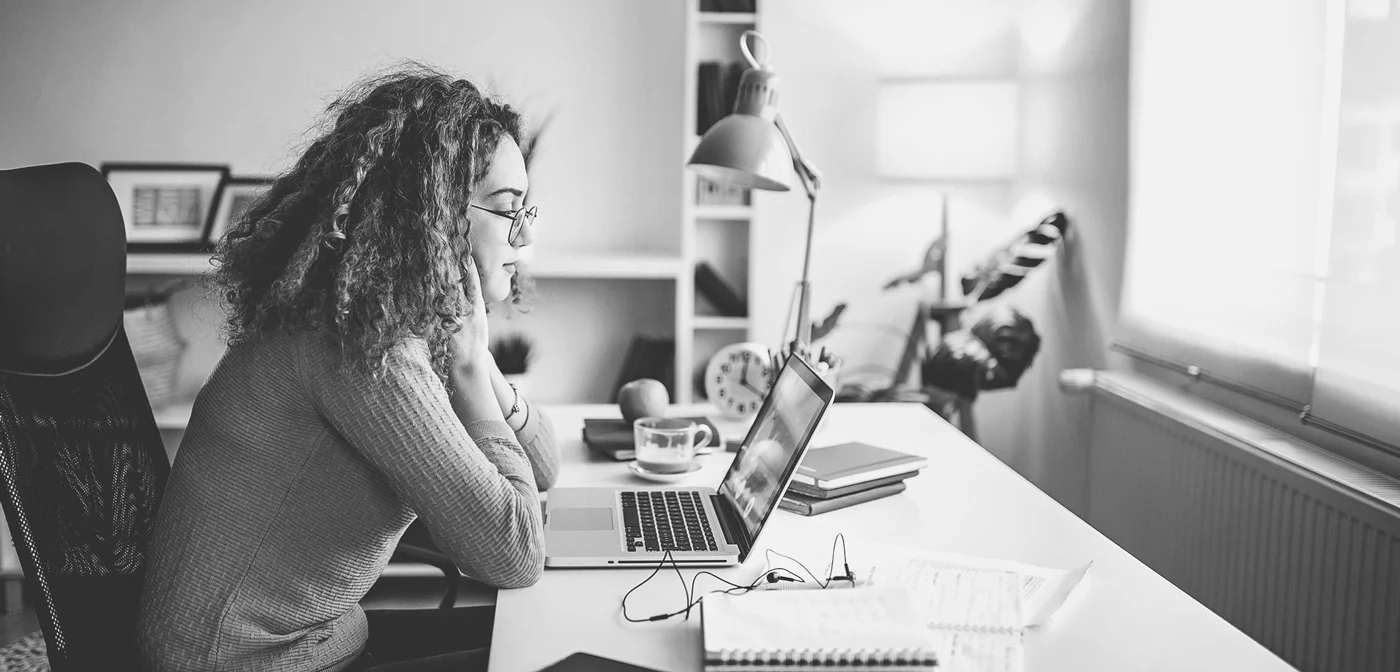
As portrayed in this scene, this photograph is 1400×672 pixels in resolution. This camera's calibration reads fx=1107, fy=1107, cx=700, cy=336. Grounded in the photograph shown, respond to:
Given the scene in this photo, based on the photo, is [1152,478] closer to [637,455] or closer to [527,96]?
[637,455]

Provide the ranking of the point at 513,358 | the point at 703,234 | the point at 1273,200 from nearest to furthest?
1. the point at 1273,200
2. the point at 513,358
3. the point at 703,234

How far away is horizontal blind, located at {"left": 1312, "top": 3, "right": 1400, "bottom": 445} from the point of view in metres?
1.82

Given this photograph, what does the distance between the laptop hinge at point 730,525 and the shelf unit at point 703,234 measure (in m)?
1.56

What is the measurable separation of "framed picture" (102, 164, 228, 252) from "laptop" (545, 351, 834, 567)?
210cm

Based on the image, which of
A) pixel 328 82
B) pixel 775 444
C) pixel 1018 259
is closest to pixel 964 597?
pixel 775 444

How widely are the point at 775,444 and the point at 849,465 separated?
21cm

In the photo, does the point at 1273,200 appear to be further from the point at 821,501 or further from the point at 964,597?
the point at 964,597

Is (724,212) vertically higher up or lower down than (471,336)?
higher up

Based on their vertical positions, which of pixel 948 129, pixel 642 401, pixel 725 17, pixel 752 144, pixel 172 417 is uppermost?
pixel 725 17

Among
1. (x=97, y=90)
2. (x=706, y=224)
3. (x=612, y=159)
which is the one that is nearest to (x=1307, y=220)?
(x=706, y=224)

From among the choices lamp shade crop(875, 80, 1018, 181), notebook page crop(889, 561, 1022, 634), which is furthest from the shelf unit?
notebook page crop(889, 561, 1022, 634)

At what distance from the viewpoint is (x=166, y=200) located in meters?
3.25

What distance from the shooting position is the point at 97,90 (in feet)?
10.7

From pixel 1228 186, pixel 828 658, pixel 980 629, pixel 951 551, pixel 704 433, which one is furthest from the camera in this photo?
pixel 1228 186
